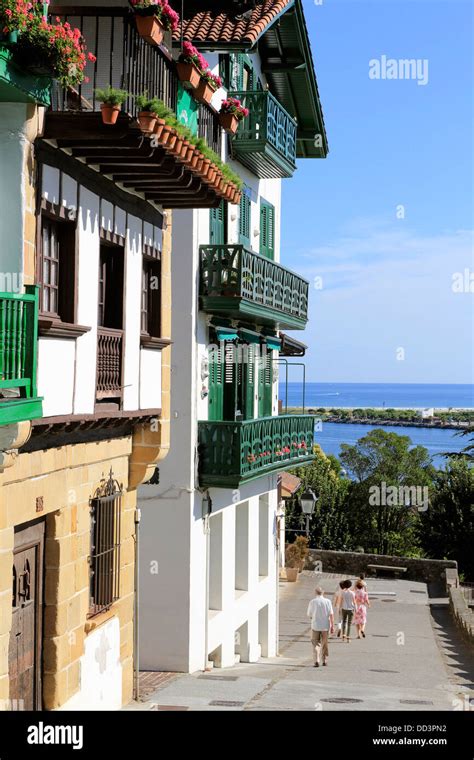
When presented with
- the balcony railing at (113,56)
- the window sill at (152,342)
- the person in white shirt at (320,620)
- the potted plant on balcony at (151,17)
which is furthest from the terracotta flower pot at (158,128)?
the person in white shirt at (320,620)

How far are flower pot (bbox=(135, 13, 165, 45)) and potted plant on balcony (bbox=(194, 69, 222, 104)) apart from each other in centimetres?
196

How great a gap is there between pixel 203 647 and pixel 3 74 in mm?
12939

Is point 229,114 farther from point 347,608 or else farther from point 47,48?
point 347,608

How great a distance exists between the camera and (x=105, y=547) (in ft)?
44.8

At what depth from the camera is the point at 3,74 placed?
30.4 feet

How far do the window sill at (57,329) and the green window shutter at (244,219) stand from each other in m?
11.4

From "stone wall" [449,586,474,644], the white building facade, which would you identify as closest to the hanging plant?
the white building facade

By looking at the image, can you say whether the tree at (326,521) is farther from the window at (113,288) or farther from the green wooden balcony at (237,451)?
the window at (113,288)

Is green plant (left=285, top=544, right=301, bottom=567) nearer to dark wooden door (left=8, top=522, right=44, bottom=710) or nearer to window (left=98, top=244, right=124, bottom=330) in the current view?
window (left=98, top=244, right=124, bottom=330)

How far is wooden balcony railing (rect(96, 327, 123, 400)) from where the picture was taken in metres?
12.6

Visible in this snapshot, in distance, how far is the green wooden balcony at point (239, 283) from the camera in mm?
19719

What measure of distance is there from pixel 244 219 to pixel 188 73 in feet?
32.8

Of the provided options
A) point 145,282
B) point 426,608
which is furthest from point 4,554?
point 426,608

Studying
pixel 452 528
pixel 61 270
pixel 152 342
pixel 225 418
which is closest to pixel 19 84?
pixel 61 270
